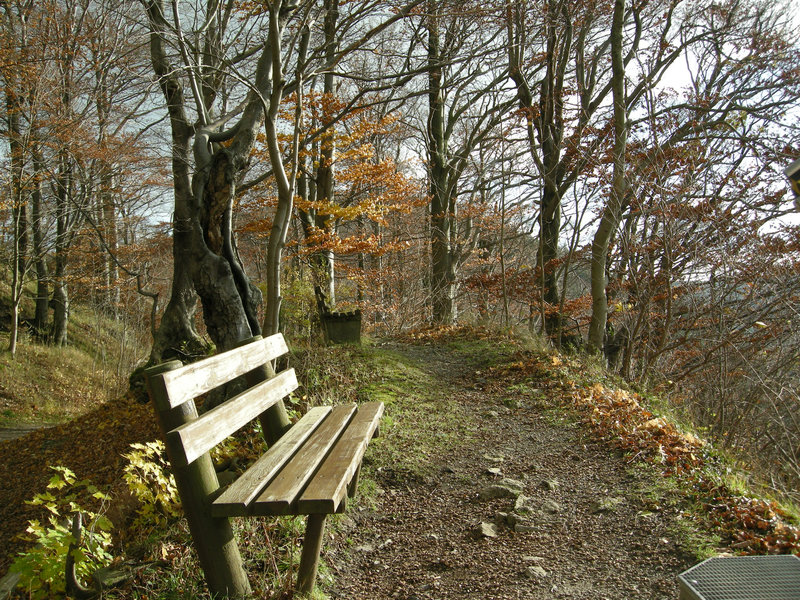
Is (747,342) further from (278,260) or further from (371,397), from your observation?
(278,260)

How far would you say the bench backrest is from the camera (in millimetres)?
A: 2178

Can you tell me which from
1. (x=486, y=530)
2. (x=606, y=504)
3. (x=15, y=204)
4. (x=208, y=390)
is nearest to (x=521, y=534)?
(x=486, y=530)

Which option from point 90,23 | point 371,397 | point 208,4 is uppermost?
point 90,23

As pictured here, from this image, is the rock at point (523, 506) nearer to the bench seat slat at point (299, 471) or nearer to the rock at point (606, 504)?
the rock at point (606, 504)

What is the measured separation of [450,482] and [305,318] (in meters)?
5.20

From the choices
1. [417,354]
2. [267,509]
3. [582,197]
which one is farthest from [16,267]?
[267,509]

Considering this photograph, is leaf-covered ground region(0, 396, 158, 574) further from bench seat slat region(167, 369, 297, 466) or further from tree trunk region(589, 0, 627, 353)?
tree trunk region(589, 0, 627, 353)

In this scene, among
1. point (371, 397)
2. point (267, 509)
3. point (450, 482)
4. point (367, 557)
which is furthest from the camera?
point (371, 397)

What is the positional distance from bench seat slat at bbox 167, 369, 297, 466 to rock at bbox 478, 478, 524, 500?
1713 millimetres

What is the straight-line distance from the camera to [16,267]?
40.8ft

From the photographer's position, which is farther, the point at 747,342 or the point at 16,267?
the point at 16,267

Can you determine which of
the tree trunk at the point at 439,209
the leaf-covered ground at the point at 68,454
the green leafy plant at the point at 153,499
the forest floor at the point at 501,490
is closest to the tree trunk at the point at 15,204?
the leaf-covered ground at the point at 68,454

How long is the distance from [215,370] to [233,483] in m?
0.53

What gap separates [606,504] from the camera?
12.3 ft
